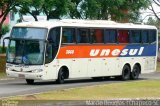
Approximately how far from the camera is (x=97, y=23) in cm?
3244

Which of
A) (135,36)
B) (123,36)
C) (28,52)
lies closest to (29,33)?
(28,52)

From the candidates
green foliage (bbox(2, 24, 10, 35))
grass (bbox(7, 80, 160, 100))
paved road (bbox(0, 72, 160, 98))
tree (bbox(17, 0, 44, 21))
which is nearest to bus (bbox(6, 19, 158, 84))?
paved road (bbox(0, 72, 160, 98))

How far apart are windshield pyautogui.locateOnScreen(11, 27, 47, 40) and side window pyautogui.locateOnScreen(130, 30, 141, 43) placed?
7757mm

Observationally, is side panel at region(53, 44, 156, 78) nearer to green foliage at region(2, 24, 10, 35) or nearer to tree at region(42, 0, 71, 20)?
tree at region(42, 0, 71, 20)

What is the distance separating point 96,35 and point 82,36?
1.30 meters

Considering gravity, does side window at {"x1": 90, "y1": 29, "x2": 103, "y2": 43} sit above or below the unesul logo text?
above

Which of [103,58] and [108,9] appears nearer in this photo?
[103,58]

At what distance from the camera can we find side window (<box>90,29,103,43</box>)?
104 ft

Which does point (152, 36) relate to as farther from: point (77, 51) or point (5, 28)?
point (5, 28)

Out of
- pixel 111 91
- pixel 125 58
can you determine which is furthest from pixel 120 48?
pixel 111 91

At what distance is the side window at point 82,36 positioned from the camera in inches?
1201

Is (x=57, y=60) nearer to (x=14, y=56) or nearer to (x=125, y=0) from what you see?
(x=14, y=56)

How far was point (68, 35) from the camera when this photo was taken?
29.8 metres

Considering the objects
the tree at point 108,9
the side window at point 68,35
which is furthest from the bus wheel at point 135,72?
the tree at point 108,9
